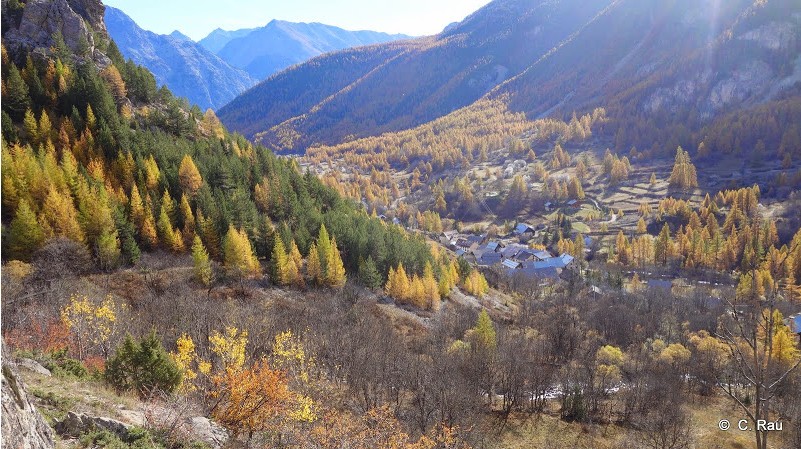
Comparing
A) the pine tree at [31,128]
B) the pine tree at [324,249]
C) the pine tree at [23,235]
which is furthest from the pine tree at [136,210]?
the pine tree at [324,249]

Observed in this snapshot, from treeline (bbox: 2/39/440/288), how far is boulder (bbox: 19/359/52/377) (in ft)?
150

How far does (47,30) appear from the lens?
9875 centimetres

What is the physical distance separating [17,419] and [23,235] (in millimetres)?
64204

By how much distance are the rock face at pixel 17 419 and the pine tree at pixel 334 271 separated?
236 ft

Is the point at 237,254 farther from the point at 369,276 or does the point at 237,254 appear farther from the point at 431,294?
the point at 431,294

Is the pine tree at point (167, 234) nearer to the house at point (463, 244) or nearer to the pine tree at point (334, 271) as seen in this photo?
A: the pine tree at point (334, 271)

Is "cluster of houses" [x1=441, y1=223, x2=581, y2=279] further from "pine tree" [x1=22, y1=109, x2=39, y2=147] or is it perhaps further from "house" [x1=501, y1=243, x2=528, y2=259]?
"pine tree" [x1=22, y1=109, x2=39, y2=147]

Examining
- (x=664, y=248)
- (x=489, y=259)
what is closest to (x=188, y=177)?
(x=489, y=259)

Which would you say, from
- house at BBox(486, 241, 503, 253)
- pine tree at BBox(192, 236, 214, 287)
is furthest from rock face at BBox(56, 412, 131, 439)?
house at BBox(486, 241, 503, 253)

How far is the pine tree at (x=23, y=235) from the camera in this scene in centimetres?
6078

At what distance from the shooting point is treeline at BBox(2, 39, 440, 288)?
68062 mm

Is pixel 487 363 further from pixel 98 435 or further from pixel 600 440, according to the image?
pixel 98 435

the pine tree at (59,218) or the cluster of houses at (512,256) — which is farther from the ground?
the pine tree at (59,218)

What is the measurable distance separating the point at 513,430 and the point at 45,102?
4059 inches
